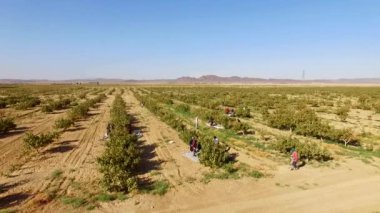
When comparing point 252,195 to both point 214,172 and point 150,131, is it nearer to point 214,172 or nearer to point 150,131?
point 214,172

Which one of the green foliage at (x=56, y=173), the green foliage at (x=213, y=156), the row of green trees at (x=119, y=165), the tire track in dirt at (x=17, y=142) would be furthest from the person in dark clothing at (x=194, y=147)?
the tire track in dirt at (x=17, y=142)

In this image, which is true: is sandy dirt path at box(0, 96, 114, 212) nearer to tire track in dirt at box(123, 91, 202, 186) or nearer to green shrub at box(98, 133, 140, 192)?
green shrub at box(98, 133, 140, 192)

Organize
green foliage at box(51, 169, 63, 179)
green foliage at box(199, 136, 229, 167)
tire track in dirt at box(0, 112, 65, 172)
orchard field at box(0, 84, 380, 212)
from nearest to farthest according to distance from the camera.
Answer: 1. orchard field at box(0, 84, 380, 212)
2. green foliage at box(51, 169, 63, 179)
3. green foliage at box(199, 136, 229, 167)
4. tire track in dirt at box(0, 112, 65, 172)

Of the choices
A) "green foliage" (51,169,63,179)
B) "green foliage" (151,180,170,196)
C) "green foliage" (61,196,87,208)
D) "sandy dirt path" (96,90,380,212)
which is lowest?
"sandy dirt path" (96,90,380,212)

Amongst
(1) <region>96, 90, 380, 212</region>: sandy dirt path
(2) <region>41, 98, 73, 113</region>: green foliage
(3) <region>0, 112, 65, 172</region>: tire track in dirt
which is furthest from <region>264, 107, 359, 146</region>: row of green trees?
(2) <region>41, 98, 73, 113</region>: green foliage

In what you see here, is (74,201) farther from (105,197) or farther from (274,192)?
(274,192)

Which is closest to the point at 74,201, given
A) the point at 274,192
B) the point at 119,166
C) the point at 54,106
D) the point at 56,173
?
the point at 119,166

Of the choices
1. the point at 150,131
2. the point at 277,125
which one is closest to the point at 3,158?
the point at 150,131

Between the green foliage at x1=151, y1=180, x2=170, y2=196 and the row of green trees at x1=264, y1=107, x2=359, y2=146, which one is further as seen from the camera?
the row of green trees at x1=264, y1=107, x2=359, y2=146

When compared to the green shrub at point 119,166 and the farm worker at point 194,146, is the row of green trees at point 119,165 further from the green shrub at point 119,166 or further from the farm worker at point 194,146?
the farm worker at point 194,146
